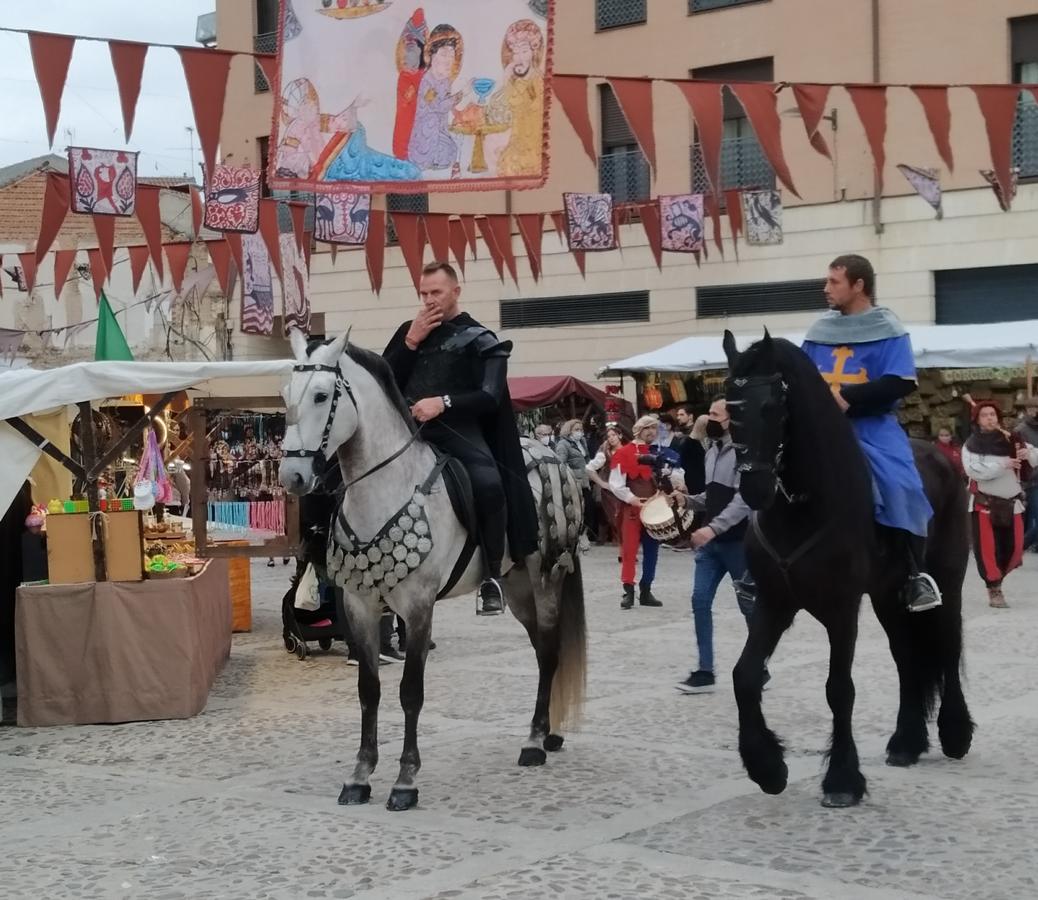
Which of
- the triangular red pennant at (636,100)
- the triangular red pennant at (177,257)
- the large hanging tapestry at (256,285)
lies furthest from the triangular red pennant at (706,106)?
the large hanging tapestry at (256,285)

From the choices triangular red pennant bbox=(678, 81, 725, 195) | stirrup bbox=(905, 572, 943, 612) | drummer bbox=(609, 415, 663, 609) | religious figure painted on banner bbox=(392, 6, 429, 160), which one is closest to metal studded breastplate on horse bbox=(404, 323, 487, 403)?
stirrup bbox=(905, 572, 943, 612)

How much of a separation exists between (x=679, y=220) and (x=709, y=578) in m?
11.6

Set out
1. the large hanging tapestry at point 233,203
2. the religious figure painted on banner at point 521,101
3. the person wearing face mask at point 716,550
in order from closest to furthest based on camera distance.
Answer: the person wearing face mask at point 716,550
the religious figure painted on banner at point 521,101
the large hanging tapestry at point 233,203

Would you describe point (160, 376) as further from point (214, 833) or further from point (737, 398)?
point (737, 398)

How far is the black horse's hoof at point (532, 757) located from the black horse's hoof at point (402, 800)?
0.97 metres

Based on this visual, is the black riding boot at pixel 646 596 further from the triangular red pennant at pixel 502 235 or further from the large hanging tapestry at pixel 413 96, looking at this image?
the triangular red pennant at pixel 502 235

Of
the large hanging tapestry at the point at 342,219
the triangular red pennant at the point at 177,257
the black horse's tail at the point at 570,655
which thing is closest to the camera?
the black horse's tail at the point at 570,655

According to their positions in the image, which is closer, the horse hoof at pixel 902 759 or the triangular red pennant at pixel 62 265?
the horse hoof at pixel 902 759

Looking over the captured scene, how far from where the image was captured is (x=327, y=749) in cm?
801

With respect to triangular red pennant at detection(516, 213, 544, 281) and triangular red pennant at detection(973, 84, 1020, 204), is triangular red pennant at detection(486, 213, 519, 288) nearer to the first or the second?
triangular red pennant at detection(516, 213, 544, 281)

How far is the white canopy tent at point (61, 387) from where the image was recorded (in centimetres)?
915

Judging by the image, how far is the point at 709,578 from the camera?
32.6 feet

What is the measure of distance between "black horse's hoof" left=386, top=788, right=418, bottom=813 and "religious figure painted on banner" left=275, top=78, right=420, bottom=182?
7621 millimetres

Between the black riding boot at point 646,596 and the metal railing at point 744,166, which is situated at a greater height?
the metal railing at point 744,166
